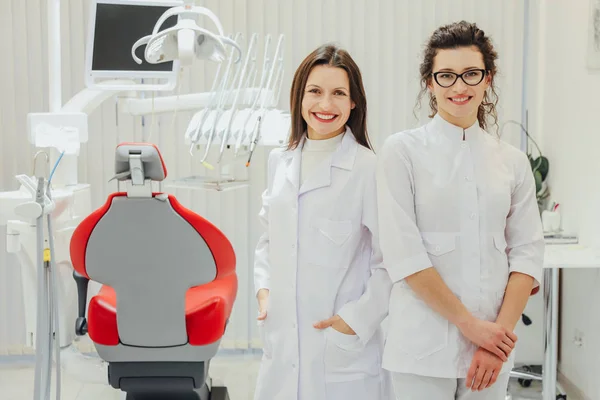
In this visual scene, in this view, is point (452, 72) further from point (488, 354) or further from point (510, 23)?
point (510, 23)

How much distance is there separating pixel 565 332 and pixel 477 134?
6.71 feet

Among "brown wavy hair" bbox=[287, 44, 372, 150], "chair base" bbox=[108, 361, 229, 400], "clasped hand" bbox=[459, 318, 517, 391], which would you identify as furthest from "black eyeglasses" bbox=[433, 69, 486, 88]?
"chair base" bbox=[108, 361, 229, 400]

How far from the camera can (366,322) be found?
5.68 ft

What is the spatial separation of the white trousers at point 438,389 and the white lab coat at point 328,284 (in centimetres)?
16

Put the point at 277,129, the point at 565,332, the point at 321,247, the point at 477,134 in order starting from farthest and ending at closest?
the point at 565,332, the point at 277,129, the point at 321,247, the point at 477,134

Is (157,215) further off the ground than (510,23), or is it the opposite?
(510,23)

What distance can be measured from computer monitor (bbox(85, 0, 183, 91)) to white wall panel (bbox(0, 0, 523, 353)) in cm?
111

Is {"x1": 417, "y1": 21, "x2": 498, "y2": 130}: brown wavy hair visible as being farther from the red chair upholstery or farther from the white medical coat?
the red chair upholstery

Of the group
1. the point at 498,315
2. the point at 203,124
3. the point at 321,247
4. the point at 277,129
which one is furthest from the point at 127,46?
the point at 498,315

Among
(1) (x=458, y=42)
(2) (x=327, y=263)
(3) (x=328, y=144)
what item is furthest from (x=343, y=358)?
(1) (x=458, y=42)

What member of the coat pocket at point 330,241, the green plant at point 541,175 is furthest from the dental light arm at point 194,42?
the green plant at point 541,175

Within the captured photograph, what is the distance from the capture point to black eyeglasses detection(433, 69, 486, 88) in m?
1.61

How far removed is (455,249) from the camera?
1604mm

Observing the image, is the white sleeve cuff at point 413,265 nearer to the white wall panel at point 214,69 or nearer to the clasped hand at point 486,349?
the clasped hand at point 486,349
